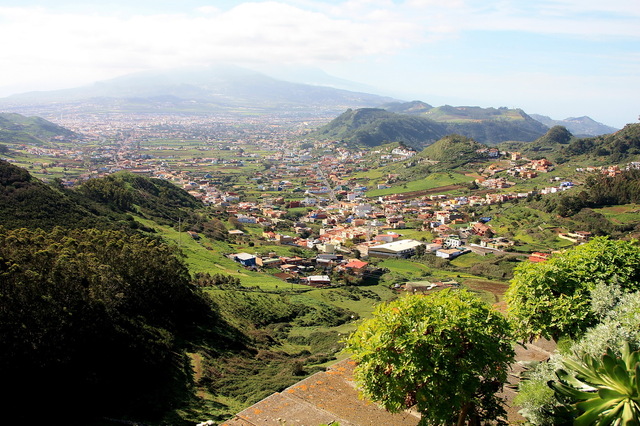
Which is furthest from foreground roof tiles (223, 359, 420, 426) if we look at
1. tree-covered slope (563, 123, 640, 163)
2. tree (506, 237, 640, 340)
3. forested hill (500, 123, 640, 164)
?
tree-covered slope (563, 123, 640, 163)

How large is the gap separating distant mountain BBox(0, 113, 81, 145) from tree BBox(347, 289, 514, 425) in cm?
13933

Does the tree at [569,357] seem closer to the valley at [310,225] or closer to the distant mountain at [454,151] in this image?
the valley at [310,225]

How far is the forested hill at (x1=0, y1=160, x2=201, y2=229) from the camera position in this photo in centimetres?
2895

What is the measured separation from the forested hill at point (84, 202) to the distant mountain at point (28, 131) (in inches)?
3229

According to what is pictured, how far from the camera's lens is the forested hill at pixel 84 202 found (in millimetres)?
28953

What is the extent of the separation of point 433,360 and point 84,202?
4171cm

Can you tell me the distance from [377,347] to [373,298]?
91.2 feet

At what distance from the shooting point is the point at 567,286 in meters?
8.24

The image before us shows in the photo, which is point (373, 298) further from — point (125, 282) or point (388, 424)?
point (388, 424)

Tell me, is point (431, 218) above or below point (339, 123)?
below

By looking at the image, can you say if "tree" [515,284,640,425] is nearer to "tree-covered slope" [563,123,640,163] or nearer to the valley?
the valley

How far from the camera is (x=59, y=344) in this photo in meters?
11.0

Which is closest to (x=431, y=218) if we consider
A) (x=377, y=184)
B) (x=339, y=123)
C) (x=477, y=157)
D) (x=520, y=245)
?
(x=520, y=245)

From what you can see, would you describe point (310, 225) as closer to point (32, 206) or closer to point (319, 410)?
point (32, 206)
